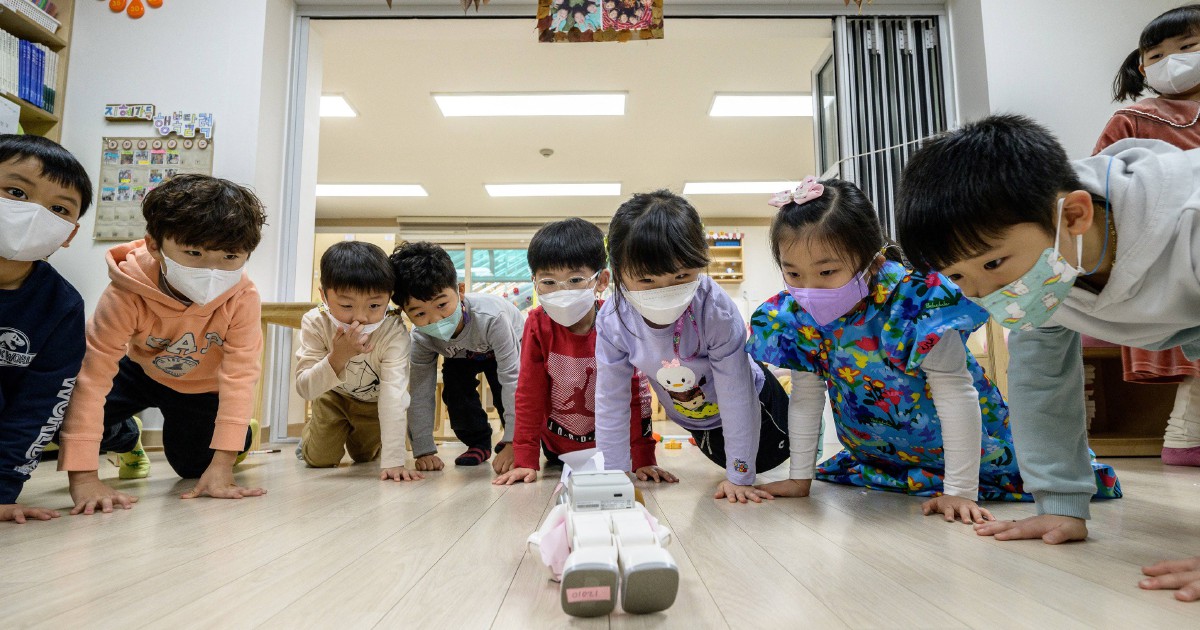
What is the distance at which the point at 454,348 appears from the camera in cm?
219

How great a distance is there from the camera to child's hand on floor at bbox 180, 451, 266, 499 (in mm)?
1484

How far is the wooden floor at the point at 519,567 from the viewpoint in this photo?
0.65 metres

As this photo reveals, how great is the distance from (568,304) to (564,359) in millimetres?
229

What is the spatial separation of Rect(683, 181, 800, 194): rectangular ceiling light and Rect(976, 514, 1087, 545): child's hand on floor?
19.8ft

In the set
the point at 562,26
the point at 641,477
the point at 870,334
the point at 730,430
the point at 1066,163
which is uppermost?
the point at 562,26

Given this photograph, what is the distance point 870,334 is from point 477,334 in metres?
1.29

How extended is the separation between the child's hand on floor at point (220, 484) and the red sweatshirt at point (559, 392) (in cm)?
66

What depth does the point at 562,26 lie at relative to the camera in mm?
3139

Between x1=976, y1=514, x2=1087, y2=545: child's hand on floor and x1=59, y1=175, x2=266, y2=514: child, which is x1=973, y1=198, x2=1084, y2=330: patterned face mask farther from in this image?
x1=59, y1=175, x2=266, y2=514: child

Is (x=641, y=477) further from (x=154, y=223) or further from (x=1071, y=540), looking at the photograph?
(x=154, y=223)

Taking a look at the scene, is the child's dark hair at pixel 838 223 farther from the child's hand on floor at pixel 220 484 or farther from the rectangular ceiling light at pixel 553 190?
the rectangular ceiling light at pixel 553 190

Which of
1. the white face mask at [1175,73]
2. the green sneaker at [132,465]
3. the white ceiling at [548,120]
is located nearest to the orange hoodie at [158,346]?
the green sneaker at [132,465]

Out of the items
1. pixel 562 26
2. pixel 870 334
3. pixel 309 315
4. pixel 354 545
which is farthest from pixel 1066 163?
pixel 562 26

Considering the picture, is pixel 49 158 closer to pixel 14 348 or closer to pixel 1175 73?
pixel 14 348
